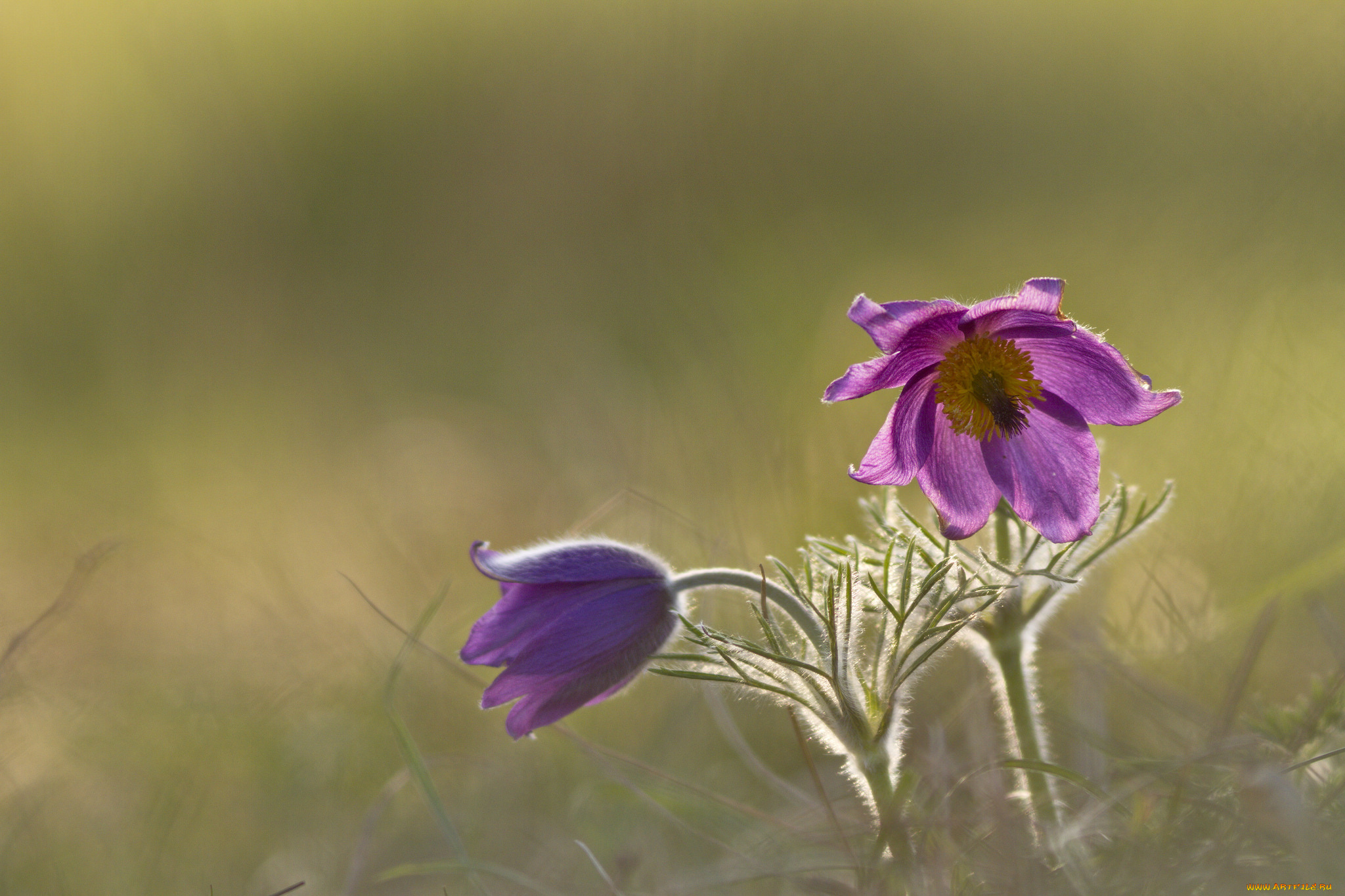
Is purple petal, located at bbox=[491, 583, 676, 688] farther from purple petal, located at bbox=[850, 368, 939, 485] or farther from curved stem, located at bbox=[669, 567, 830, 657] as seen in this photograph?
purple petal, located at bbox=[850, 368, 939, 485]

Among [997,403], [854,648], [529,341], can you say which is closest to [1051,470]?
[997,403]

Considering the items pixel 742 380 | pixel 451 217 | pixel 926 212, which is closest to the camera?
pixel 742 380

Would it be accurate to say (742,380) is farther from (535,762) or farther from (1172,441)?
(535,762)

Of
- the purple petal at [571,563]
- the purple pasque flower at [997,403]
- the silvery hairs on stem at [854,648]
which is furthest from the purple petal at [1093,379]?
the purple petal at [571,563]

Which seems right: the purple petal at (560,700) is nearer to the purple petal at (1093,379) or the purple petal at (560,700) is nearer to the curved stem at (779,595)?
the curved stem at (779,595)

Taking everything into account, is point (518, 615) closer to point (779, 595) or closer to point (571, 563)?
point (571, 563)

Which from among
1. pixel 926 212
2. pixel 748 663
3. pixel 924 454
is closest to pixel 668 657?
pixel 748 663
